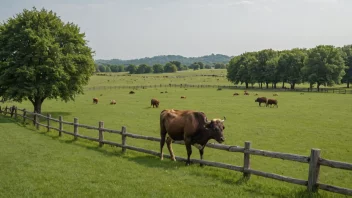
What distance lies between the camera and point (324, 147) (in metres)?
19.5

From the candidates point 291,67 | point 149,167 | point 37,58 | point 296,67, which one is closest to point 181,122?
point 149,167

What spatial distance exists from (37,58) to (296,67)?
73906mm

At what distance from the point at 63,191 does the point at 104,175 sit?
1.80 m

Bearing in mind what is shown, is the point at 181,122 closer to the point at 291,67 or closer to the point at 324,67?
the point at 324,67

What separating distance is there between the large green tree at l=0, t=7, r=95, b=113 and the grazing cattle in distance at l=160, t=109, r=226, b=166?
74.9 ft

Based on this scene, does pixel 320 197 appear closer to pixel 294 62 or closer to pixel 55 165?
pixel 55 165

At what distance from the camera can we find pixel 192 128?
12.1 m

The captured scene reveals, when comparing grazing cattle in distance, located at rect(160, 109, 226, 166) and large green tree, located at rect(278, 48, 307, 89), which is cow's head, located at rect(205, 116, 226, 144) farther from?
large green tree, located at rect(278, 48, 307, 89)

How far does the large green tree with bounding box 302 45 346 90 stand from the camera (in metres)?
80.1

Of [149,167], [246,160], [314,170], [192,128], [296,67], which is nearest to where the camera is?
[314,170]

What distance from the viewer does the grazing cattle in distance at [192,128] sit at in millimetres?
11727

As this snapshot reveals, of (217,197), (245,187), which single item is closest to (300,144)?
(245,187)

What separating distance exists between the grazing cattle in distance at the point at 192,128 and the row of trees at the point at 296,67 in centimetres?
7507

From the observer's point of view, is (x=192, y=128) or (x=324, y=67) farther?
(x=324, y=67)
